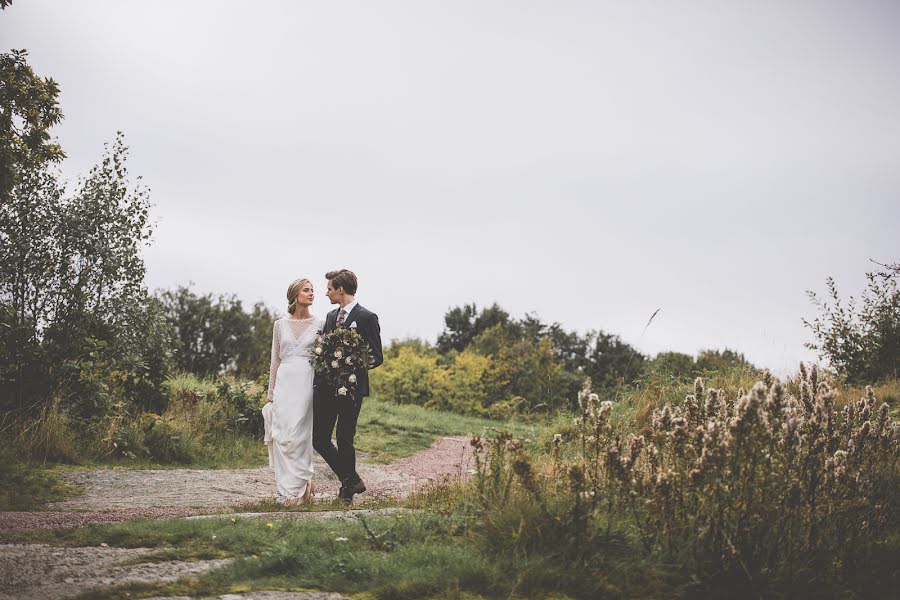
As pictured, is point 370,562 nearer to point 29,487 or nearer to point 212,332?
point 29,487

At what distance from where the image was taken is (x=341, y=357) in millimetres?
7582

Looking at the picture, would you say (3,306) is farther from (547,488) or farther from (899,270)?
(899,270)

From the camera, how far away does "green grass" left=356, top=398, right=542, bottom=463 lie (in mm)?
14289

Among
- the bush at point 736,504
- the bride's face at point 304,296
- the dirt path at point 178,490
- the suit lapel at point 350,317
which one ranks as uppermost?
the bride's face at point 304,296

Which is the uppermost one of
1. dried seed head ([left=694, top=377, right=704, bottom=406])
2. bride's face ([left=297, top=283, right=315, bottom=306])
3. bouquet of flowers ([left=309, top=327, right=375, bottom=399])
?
bride's face ([left=297, top=283, right=315, bottom=306])

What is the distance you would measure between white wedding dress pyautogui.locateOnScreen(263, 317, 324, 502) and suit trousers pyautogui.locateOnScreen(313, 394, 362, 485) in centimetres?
13

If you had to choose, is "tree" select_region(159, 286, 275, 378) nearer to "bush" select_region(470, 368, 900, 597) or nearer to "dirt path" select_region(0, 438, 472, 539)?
"dirt path" select_region(0, 438, 472, 539)

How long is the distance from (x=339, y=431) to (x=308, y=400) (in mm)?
556

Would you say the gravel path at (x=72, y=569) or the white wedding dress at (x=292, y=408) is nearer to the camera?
the gravel path at (x=72, y=569)

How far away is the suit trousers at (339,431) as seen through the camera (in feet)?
25.3

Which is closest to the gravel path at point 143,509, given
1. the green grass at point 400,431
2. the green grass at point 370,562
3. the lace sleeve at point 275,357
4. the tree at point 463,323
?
the green grass at point 370,562

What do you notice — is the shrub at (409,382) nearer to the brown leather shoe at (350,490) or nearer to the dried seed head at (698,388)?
the brown leather shoe at (350,490)

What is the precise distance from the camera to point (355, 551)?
430 centimetres

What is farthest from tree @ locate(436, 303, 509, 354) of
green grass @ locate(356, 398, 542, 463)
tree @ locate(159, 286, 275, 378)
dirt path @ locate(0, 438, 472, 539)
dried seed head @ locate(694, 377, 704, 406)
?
dried seed head @ locate(694, 377, 704, 406)
